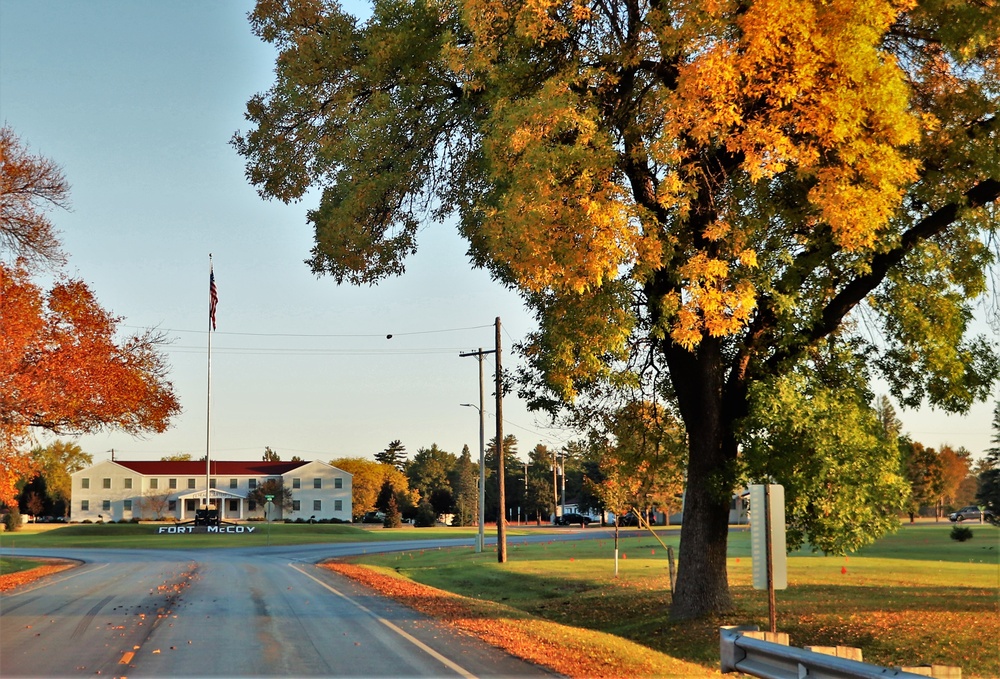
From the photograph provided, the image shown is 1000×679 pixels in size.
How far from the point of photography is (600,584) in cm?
2750

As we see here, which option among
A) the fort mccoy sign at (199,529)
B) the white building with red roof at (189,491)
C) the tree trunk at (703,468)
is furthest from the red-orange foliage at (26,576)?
the white building with red roof at (189,491)

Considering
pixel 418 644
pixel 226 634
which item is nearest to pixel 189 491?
pixel 226 634

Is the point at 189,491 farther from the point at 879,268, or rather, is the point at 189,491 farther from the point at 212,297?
the point at 879,268

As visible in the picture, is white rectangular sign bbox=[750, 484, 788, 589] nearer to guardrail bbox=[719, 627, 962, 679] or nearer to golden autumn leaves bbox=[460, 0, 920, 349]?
guardrail bbox=[719, 627, 962, 679]

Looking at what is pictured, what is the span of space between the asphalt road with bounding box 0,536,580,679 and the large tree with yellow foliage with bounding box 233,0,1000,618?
4849 mm

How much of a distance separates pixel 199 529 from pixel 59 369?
49304 mm

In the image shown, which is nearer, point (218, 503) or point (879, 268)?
point (879, 268)

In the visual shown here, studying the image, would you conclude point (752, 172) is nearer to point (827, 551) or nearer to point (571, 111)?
point (571, 111)

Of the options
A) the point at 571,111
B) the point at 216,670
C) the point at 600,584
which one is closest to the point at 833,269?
the point at 571,111

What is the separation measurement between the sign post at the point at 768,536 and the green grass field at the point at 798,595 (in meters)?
4.56

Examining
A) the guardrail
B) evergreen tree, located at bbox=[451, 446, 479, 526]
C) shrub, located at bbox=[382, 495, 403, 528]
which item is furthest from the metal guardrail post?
evergreen tree, located at bbox=[451, 446, 479, 526]

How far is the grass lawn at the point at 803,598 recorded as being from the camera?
14.9 meters

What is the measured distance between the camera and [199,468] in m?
109

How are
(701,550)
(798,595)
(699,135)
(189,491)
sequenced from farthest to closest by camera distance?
1. (189,491)
2. (798,595)
3. (701,550)
4. (699,135)
